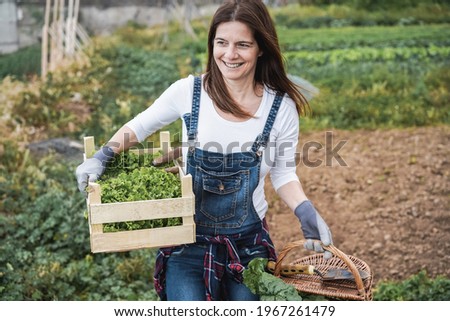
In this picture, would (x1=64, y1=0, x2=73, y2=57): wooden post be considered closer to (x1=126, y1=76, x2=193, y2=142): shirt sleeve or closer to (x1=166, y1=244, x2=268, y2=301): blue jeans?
(x1=126, y1=76, x2=193, y2=142): shirt sleeve

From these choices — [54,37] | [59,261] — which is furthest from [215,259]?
[54,37]

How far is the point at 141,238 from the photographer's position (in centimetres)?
252

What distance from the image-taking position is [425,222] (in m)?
5.04

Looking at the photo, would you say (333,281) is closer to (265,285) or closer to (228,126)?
(265,285)

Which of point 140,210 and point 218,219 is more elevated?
point 140,210

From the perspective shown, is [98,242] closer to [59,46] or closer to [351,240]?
[351,240]

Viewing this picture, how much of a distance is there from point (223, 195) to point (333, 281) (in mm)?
538

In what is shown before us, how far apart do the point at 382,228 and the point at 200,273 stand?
8.21 feet

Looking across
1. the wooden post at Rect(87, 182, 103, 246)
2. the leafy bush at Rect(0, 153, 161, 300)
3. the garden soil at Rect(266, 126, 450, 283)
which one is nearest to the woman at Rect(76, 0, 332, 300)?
the wooden post at Rect(87, 182, 103, 246)

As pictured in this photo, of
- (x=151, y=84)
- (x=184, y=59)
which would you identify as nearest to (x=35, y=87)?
(x=151, y=84)

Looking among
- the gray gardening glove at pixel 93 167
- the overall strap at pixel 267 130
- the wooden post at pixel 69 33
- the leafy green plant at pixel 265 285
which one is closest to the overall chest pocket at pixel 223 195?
the overall strap at pixel 267 130

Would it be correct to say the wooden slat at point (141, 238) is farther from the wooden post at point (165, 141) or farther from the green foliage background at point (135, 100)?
the green foliage background at point (135, 100)

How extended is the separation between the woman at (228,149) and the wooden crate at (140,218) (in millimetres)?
243

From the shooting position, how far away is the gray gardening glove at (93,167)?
8.63 feet
